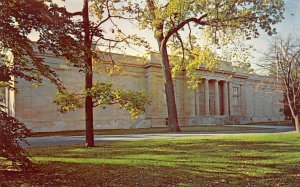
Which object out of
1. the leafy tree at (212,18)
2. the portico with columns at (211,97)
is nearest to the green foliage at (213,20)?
the leafy tree at (212,18)

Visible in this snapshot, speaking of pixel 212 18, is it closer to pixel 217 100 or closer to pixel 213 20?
pixel 213 20

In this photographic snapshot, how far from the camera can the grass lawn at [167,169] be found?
7.71m

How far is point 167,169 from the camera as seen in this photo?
360 inches

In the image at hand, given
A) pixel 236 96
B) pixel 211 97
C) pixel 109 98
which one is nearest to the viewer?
pixel 109 98

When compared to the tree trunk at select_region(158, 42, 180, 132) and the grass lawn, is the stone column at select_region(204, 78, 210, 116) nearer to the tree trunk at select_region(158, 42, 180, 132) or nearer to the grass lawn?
the tree trunk at select_region(158, 42, 180, 132)

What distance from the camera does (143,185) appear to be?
737 centimetres

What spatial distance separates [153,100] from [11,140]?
36.1 m

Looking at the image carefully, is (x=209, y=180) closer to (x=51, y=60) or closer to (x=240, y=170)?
(x=240, y=170)

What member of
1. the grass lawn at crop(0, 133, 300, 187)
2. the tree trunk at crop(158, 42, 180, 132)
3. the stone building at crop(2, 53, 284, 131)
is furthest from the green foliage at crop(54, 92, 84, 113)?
the tree trunk at crop(158, 42, 180, 132)

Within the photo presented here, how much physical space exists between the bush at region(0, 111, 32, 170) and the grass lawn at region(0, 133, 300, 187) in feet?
1.19

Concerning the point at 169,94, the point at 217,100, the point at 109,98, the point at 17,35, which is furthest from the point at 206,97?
the point at 17,35

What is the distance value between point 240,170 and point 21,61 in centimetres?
679

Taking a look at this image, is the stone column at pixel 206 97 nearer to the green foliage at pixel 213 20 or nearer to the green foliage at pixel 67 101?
the green foliage at pixel 213 20

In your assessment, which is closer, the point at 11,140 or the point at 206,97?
the point at 11,140
